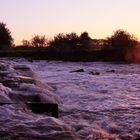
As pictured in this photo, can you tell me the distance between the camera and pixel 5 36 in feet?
228

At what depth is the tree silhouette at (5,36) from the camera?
68.6 metres

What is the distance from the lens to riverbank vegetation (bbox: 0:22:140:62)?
50312 millimetres

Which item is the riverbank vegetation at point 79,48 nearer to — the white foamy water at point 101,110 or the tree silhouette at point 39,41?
the tree silhouette at point 39,41

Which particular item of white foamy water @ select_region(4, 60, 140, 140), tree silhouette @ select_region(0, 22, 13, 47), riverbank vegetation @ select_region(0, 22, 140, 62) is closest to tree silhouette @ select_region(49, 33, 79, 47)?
riverbank vegetation @ select_region(0, 22, 140, 62)

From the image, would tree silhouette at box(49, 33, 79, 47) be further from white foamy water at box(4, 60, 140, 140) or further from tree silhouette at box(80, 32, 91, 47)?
white foamy water at box(4, 60, 140, 140)

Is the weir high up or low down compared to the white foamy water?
up

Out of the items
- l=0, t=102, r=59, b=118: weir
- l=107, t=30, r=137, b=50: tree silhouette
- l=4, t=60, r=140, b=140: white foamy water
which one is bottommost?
l=4, t=60, r=140, b=140: white foamy water

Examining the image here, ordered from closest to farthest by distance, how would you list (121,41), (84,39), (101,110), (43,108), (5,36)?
(43,108), (101,110), (121,41), (84,39), (5,36)

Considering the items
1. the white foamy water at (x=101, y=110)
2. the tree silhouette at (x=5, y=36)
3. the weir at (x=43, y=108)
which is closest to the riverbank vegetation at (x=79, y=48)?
the tree silhouette at (x=5, y=36)

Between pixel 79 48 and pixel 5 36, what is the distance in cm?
1503

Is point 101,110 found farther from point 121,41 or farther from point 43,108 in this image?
point 121,41

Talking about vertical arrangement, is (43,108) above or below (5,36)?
below

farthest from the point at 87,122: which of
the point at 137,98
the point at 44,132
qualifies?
the point at 137,98

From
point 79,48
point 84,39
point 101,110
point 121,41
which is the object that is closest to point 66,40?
point 84,39
